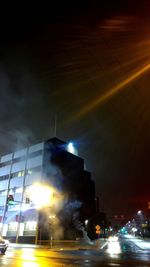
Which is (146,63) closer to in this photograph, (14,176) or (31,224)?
(31,224)

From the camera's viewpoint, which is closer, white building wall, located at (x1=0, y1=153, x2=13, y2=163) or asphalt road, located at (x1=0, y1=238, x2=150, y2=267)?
asphalt road, located at (x1=0, y1=238, x2=150, y2=267)

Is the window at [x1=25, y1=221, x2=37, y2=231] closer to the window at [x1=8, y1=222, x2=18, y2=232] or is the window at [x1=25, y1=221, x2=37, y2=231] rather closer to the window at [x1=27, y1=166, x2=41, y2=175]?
the window at [x1=8, y1=222, x2=18, y2=232]

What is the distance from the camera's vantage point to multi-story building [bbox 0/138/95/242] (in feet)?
137

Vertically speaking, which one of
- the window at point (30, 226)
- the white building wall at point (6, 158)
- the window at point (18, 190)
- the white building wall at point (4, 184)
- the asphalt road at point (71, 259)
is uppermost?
the white building wall at point (6, 158)

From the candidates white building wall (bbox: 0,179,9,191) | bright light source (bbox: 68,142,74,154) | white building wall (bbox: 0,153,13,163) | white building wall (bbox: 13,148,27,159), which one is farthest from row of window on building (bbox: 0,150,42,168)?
bright light source (bbox: 68,142,74,154)

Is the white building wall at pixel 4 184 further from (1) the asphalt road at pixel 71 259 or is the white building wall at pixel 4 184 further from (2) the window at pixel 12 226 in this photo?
(1) the asphalt road at pixel 71 259

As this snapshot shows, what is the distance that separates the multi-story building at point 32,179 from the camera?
41.7 m

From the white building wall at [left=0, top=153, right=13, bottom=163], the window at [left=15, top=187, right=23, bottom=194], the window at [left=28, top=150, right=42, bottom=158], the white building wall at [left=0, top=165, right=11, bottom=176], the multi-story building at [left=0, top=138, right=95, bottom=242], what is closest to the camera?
the multi-story building at [left=0, top=138, right=95, bottom=242]

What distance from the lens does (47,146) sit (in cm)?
4800

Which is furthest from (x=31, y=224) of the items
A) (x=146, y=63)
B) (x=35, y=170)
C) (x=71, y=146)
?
(x=146, y=63)

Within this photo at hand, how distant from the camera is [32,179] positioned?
44938 mm

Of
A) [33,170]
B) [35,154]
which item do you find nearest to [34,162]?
[33,170]

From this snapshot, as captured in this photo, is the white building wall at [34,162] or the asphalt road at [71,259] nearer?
the asphalt road at [71,259]

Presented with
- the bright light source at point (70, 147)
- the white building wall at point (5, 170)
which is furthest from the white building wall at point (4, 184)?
the bright light source at point (70, 147)
